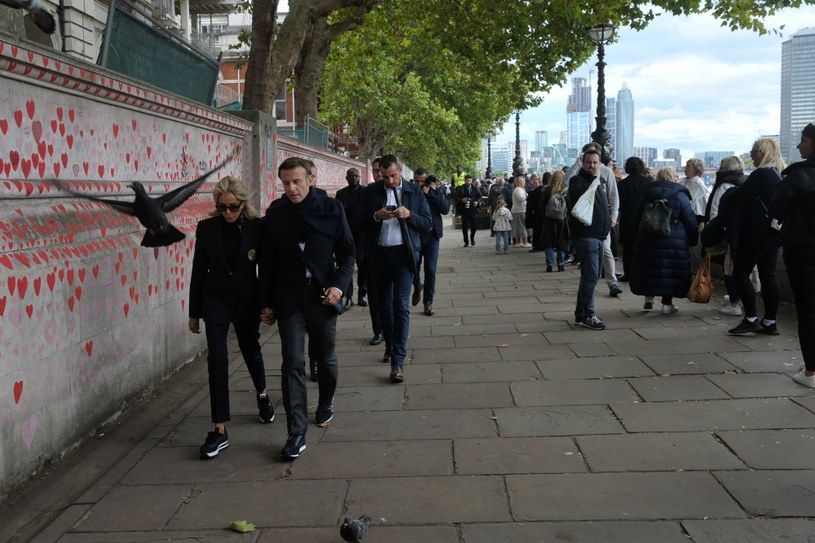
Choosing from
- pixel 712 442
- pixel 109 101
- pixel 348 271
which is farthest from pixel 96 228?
pixel 712 442

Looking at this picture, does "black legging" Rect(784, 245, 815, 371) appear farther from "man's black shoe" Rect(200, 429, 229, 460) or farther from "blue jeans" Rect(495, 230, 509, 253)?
"blue jeans" Rect(495, 230, 509, 253)

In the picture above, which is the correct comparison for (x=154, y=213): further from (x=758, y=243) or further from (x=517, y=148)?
(x=517, y=148)

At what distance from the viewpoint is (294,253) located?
4871 mm

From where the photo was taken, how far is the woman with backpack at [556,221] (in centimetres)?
1313

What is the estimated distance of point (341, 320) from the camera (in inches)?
385

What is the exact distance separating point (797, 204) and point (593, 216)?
281 cm

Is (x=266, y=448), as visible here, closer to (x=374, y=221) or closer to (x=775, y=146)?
(x=374, y=221)

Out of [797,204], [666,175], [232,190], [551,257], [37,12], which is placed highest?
[37,12]

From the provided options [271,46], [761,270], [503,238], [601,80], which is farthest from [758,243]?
[503,238]

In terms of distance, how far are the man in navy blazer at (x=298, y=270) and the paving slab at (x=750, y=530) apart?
91.1 inches

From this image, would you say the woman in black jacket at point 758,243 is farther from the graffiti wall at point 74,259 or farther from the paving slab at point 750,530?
the graffiti wall at point 74,259

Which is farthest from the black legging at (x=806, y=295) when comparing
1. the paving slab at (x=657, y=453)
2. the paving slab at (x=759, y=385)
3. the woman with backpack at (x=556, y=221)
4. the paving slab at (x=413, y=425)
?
the woman with backpack at (x=556, y=221)

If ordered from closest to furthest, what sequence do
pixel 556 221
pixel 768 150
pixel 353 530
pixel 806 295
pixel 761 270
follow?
1. pixel 353 530
2. pixel 806 295
3. pixel 768 150
4. pixel 761 270
5. pixel 556 221

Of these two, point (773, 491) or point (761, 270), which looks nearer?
point (773, 491)
